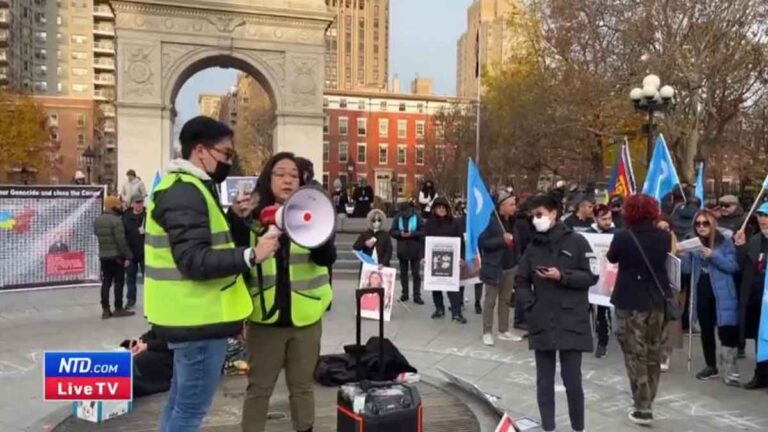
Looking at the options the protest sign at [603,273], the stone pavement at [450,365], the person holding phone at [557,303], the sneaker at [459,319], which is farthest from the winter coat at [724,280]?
the sneaker at [459,319]

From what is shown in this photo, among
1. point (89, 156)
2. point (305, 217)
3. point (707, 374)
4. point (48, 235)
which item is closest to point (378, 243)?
point (48, 235)

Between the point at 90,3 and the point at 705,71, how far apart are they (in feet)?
299

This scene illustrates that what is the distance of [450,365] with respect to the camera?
748 cm

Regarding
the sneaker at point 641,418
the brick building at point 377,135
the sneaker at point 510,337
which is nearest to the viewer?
the sneaker at point 641,418

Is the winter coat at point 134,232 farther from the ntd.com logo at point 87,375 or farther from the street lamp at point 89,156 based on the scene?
the street lamp at point 89,156

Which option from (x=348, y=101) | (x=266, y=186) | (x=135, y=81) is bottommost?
(x=266, y=186)

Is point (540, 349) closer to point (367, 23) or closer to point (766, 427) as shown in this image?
point (766, 427)

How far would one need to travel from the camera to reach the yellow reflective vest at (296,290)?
154 inches

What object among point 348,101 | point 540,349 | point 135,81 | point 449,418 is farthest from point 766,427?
point 348,101

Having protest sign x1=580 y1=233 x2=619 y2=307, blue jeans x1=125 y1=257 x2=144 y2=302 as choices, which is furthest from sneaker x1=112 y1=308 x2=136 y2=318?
protest sign x1=580 y1=233 x2=619 y2=307

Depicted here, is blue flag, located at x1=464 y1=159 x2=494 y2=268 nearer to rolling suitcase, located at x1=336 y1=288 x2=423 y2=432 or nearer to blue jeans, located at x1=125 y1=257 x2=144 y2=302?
rolling suitcase, located at x1=336 y1=288 x2=423 y2=432

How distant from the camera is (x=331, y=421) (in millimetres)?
5324

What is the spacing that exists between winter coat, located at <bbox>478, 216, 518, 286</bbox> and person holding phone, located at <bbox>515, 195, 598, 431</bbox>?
12.1 ft

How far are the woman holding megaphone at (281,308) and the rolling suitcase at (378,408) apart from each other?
0.32 meters
